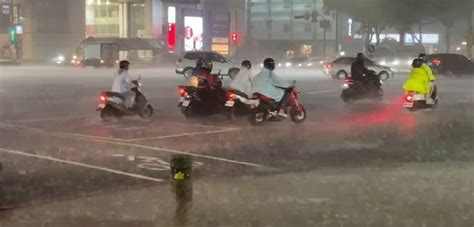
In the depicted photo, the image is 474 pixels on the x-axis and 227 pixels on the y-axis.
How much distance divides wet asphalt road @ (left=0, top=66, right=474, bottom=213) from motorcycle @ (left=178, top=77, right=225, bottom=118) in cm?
29

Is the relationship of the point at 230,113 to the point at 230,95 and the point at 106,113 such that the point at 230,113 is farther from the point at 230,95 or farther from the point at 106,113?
the point at 106,113

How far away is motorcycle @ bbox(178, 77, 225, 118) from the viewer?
17.6 meters

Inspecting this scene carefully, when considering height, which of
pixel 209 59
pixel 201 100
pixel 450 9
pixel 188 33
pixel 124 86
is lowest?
pixel 201 100

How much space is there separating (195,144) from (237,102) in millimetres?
3499

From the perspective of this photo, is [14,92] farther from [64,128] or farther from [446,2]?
[446,2]

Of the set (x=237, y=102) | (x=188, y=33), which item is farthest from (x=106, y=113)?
(x=188, y=33)

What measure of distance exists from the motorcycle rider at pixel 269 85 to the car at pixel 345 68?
22319 millimetres

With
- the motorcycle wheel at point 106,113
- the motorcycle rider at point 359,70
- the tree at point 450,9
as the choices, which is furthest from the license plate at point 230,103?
the tree at point 450,9

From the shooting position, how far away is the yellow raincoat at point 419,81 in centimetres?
1973

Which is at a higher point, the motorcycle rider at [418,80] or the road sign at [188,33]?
the road sign at [188,33]

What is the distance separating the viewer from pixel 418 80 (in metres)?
19.8

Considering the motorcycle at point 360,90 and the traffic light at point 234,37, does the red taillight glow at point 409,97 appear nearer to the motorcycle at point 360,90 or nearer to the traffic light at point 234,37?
the motorcycle at point 360,90

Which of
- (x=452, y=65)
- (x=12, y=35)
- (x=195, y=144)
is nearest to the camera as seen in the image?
(x=195, y=144)

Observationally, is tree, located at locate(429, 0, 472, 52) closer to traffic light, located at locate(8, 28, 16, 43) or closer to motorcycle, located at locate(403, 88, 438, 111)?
motorcycle, located at locate(403, 88, 438, 111)
